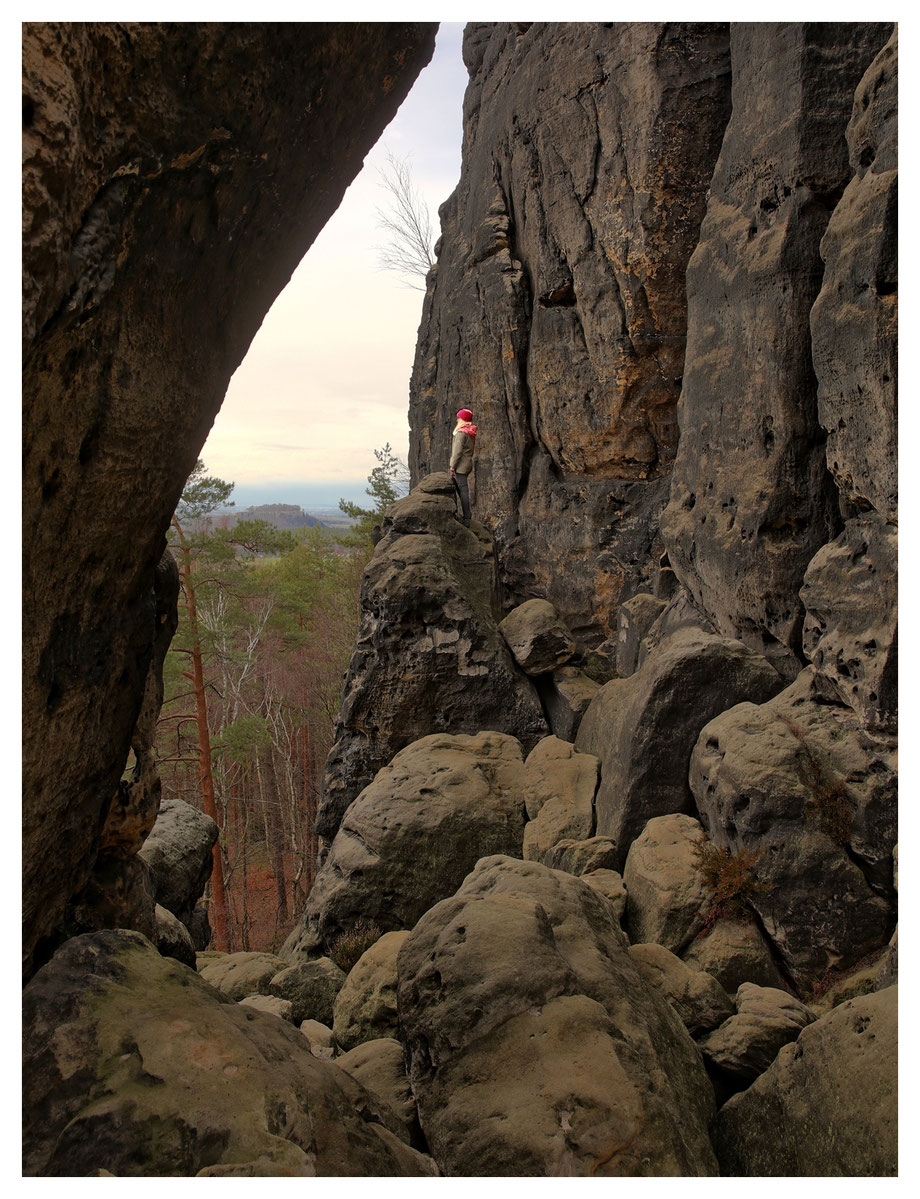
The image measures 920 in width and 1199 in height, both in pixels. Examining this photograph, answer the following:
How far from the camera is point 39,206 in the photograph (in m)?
2.80

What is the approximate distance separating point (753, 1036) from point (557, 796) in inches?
196

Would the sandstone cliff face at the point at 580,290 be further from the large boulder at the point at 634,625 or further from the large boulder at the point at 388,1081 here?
the large boulder at the point at 388,1081

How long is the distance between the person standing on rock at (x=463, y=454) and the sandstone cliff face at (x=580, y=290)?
45.9 inches

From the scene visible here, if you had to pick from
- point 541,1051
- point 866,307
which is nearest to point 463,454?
point 866,307

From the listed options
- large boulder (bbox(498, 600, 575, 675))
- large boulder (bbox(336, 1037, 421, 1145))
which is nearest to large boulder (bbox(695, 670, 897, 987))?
large boulder (bbox(336, 1037, 421, 1145))

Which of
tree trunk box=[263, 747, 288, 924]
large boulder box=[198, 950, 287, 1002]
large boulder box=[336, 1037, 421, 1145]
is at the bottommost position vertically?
tree trunk box=[263, 747, 288, 924]

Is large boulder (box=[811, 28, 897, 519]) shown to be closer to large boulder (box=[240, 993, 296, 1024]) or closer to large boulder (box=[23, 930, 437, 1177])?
large boulder (box=[23, 930, 437, 1177])

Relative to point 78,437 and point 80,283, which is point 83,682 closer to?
point 78,437

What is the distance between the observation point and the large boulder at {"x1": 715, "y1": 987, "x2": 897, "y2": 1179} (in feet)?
12.7

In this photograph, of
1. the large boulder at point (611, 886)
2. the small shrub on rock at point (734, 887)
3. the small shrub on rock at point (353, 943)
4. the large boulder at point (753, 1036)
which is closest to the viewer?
the large boulder at point (753, 1036)

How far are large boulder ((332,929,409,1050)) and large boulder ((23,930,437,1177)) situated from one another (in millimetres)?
3015

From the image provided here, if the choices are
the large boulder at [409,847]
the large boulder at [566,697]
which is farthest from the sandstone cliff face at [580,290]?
the large boulder at [409,847]

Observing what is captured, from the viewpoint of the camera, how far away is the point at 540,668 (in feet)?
44.5

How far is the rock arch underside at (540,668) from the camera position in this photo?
3404 millimetres
